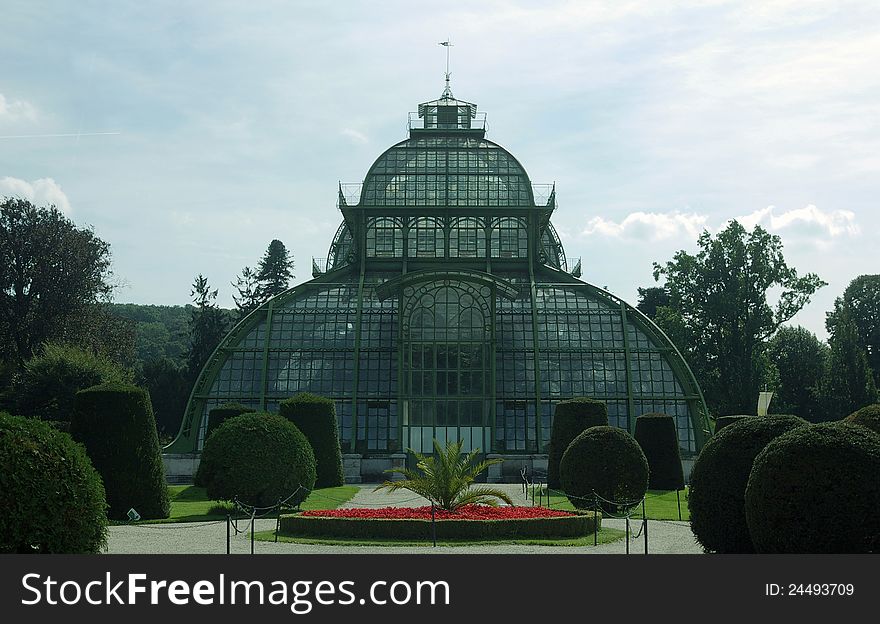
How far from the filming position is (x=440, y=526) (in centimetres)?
2517

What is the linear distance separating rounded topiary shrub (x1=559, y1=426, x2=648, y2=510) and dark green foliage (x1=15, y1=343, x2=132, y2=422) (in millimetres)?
29173

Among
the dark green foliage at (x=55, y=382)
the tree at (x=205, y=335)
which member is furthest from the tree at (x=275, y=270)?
the dark green foliage at (x=55, y=382)

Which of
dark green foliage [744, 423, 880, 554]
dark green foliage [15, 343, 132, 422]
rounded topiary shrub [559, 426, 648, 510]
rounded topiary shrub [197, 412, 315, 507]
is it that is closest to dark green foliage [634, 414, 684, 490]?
rounded topiary shrub [559, 426, 648, 510]

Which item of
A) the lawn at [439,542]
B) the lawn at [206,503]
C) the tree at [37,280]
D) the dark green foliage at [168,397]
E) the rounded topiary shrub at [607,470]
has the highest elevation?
the tree at [37,280]

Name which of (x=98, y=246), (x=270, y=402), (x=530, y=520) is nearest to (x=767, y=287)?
(x=270, y=402)

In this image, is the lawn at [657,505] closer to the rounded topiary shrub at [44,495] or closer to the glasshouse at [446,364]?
the glasshouse at [446,364]

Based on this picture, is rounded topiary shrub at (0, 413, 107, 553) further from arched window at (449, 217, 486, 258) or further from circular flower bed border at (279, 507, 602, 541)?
arched window at (449, 217, 486, 258)

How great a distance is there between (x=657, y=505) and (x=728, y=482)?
16166 millimetres

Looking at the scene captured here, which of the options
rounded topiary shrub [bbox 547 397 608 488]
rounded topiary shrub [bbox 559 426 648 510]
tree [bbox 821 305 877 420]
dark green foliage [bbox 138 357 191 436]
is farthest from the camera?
dark green foliage [bbox 138 357 191 436]

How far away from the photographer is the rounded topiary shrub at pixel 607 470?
31.6 metres

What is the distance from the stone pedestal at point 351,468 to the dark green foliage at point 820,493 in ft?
102

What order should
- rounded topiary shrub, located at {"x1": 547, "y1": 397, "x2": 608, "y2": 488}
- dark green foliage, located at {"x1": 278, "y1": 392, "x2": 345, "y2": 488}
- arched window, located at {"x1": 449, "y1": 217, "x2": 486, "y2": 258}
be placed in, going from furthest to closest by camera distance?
arched window, located at {"x1": 449, "y1": 217, "x2": 486, "y2": 258}
dark green foliage, located at {"x1": 278, "y1": 392, "x2": 345, "y2": 488}
rounded topiary shrub, located at {"x1": 547, "y1": 397, "x2": 608, "y2": 488}

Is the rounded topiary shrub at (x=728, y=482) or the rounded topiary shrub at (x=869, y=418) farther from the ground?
the rounded topiary shrub at (x=869, y=418)

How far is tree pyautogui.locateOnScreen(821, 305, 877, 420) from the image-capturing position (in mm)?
62781
